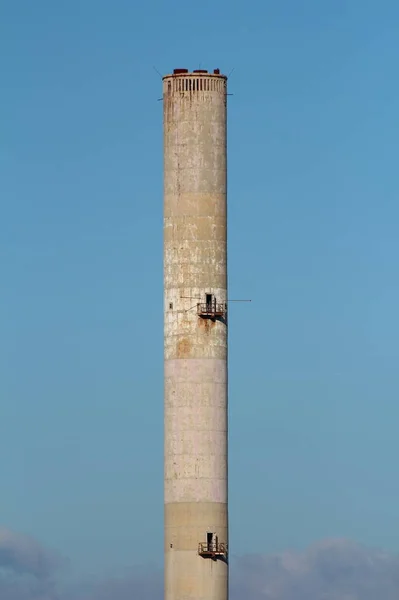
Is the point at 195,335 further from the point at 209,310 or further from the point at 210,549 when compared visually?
the point at 210,549

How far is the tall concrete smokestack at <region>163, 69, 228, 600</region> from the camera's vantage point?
6639 inches

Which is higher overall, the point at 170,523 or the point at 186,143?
the point at 186,143

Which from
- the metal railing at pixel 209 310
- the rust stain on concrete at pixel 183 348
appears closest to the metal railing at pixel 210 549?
the rust stain on concrete at pixel 183 348

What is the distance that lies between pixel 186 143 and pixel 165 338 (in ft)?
37.5

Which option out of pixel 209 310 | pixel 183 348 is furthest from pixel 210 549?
pixel 209 310

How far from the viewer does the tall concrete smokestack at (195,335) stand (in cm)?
16862

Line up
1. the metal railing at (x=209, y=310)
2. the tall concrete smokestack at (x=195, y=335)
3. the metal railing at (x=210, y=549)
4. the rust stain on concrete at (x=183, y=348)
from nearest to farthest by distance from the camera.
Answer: the metal railing at (x=210, y=549)
the tall concrete smokestack at (x=195, y=335)
the rust stain on concrete at (x=183, y=348)
the metal railing at (x=209, y=310)

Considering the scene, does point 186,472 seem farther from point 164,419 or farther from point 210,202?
point 210,202

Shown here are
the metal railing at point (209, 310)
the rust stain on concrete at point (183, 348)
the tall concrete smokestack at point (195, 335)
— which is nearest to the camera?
the tall concrete smokestack at point (195, 335)

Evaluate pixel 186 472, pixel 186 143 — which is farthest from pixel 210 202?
pixel 186 472

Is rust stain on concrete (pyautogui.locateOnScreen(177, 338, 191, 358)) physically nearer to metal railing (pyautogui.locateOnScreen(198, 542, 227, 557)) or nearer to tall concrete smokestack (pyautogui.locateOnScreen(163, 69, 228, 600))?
tall concrete smokestack (pyautogui.locateOnScreen(163, 69, 228, 600))

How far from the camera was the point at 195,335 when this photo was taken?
170 meters

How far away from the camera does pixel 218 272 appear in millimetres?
171000

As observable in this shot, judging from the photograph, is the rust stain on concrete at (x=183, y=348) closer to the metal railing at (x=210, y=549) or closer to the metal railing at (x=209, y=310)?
the metal railing at (x=209, y=310)
